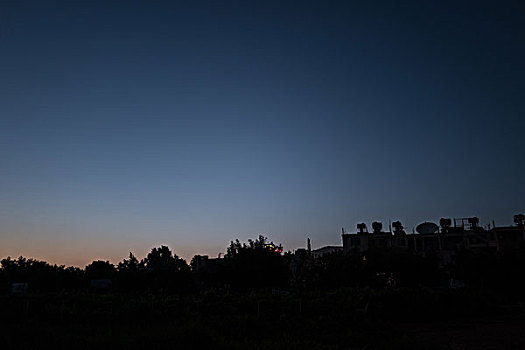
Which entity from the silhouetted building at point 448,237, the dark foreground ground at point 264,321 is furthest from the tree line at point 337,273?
the silhouetted building at point 448,237

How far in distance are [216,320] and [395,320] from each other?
1222 centimetres

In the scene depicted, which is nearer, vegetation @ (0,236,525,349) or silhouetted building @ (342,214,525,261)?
vegetation @ (0,236,525,349)

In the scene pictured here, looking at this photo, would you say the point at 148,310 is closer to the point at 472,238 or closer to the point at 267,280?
the point at 267,280

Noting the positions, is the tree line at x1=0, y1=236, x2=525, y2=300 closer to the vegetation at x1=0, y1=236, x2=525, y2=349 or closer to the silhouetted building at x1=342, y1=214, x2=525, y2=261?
the vegetation at x1=0, y1=236, x2=525, y2=349

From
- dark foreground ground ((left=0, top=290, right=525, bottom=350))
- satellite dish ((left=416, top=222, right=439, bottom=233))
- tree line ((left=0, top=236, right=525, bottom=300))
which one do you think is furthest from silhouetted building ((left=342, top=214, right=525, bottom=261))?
dark foreground ground ((left=0, top=290, right=525, bottom=350))

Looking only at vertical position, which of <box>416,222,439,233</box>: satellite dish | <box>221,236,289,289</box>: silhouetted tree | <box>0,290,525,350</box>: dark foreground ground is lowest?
<box>0,290,525,350</box>: dark foreground ground

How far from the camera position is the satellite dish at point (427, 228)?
66562 mm

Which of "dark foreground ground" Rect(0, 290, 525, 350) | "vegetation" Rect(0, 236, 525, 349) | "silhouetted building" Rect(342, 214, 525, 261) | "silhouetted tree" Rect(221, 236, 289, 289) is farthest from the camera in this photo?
"silhouetted building" Rect(342, 214, 525, 261)

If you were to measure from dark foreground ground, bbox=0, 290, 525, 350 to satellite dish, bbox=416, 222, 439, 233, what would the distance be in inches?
1425

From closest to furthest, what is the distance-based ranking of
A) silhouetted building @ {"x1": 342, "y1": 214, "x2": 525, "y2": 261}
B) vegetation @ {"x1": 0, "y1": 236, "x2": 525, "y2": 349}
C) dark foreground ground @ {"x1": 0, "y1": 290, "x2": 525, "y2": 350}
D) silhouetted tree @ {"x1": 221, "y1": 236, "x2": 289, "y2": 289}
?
dark foreground ground @ {"x1": 0, "y1": 290, "x2": 525, "y2": 350} → vegetation @ {"x1": 0, "y1": 236, "x2": 525, "y2": 349} → silhouetted tree @ {"x1": 221, "y1": 236, "x2": 289, "y2": 289} → silhouetted building @ {"x1": 342, "y1": 214, "x2": 525, "y2": 261}

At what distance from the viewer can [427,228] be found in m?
66.7

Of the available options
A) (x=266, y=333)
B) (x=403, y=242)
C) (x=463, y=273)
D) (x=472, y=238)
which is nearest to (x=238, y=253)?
(x=266, y=333)

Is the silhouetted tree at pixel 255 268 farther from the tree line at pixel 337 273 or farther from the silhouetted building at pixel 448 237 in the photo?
the silhouetted building at pixel 448 237

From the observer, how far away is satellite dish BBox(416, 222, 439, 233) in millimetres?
66562
